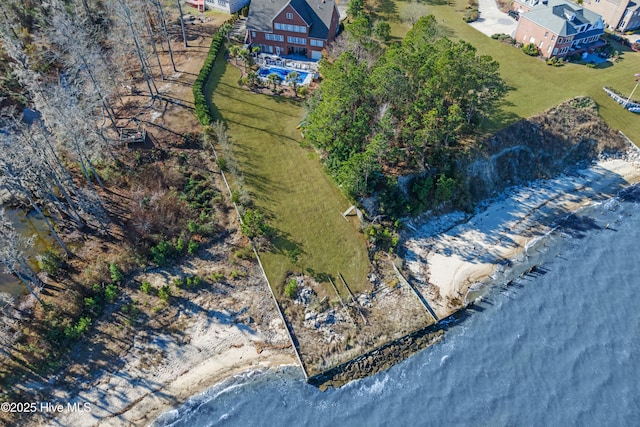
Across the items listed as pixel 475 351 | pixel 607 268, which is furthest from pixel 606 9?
pixel 475 351

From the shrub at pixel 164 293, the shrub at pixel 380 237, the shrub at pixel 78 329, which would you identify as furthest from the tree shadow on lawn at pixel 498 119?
the shrub at pixel 78 329

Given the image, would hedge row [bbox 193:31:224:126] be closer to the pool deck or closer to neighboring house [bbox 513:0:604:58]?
the pool deck

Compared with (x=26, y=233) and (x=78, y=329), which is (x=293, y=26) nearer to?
(x=26, y=233)

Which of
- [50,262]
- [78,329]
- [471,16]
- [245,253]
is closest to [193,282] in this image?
[245,253]

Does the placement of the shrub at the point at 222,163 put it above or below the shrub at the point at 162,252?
above

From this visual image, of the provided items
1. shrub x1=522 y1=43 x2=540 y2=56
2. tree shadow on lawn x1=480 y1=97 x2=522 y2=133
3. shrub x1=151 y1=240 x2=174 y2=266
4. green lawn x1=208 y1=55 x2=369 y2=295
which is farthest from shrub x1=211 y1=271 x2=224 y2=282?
shrub x1=522 y1=43 x2=540 y2=56

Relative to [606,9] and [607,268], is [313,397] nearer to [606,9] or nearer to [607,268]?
[607,268]

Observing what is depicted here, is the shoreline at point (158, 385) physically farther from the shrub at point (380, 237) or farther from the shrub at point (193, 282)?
the shrub at point (380, 237)
